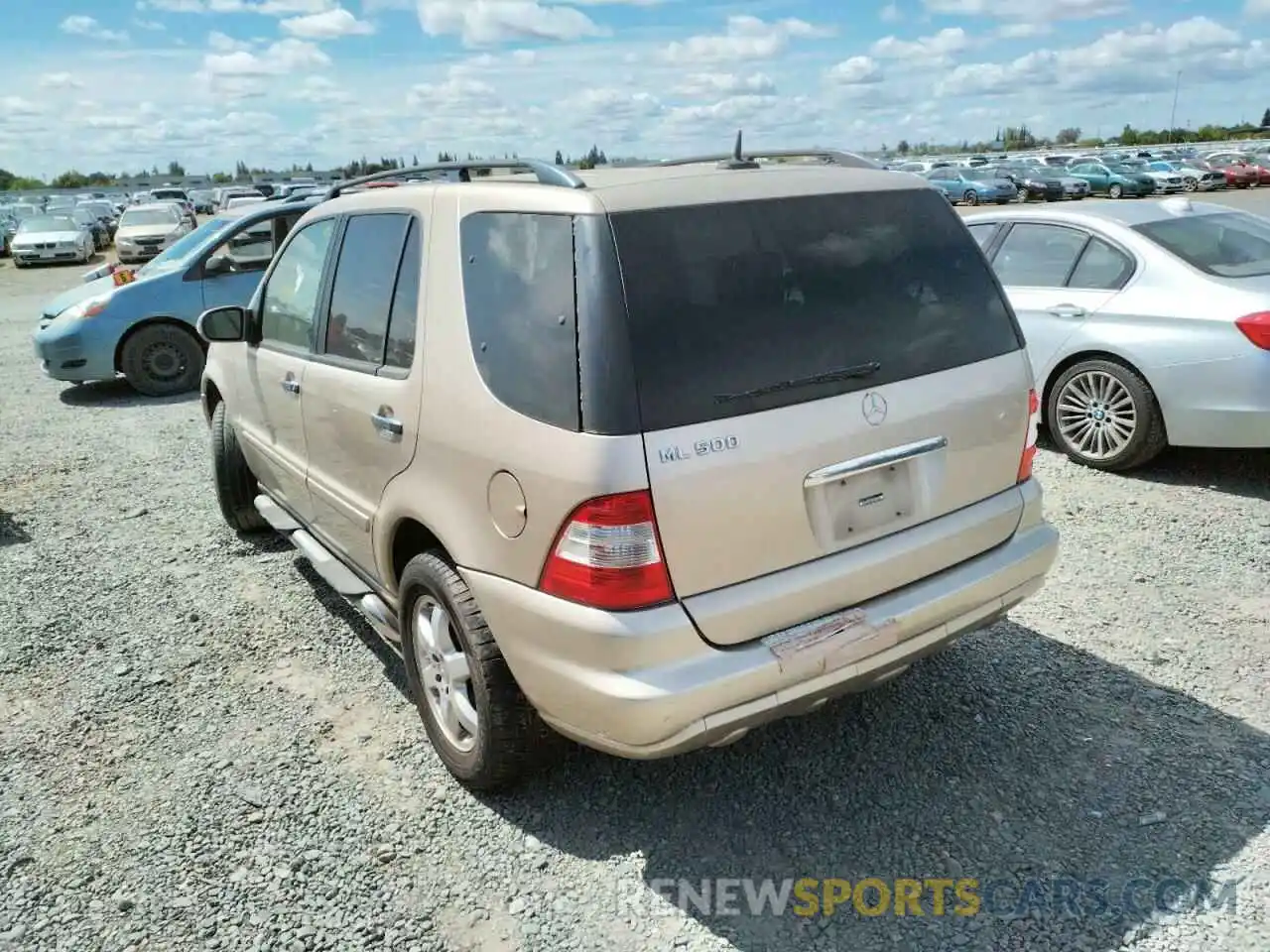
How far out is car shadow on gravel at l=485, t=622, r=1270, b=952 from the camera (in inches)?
101

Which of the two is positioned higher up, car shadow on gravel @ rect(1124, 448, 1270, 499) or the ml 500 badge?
the ml 500 badge

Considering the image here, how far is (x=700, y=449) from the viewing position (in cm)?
243

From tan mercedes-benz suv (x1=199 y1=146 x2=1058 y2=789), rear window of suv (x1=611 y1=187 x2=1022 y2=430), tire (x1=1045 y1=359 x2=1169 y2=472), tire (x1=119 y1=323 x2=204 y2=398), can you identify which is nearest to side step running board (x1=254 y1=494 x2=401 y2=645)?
tan mercedes-benz suv (x1=199 y1=146 x2=1058 y2=789)

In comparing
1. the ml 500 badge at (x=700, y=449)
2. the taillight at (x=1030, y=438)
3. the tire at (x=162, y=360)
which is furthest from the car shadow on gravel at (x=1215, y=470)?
the tire at (x=162, y=360)

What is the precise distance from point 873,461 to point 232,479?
409 centimetres

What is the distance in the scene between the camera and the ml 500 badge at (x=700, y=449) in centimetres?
239

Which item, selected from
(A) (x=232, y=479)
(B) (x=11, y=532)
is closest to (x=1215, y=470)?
(A) (x=232, y=479)

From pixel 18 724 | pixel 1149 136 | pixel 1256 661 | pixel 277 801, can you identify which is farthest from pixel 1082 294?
pixel 1149 136

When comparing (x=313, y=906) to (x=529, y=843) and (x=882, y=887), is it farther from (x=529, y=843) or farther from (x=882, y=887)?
(x=882, y=887)

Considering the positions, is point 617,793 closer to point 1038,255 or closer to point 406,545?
point 406,545

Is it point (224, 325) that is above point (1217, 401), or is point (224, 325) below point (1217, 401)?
above

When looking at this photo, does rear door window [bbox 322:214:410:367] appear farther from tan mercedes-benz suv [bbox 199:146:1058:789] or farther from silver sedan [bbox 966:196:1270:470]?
silver sedan [bbox 966:196:1270:470]

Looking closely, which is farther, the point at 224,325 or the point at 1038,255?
the point at 1038,255

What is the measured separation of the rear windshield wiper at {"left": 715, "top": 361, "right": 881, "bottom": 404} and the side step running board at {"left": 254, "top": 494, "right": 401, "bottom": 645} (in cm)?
163
